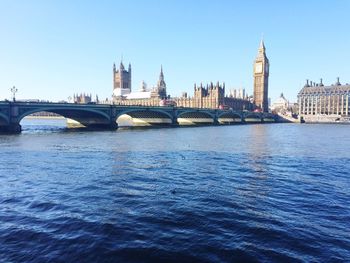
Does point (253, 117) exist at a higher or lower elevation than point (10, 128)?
lower

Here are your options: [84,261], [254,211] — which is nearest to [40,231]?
[84,261]

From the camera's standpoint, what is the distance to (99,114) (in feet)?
302

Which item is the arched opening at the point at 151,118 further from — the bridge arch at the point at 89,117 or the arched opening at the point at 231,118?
the arched opening at the point at 231,118

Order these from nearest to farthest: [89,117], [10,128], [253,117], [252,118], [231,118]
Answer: [10,128]
[89,117]
[231,118]
[252,118]
[253,117]

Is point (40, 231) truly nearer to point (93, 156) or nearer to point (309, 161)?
point (93, 156)

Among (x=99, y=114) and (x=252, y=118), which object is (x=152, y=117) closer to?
(x=99, y=114)

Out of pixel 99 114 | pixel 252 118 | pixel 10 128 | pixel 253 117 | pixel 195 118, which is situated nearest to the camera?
pixel 10 128

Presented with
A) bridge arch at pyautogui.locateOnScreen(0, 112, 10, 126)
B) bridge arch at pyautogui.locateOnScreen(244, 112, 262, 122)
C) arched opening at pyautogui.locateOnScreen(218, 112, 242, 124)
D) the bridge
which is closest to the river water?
bridge arch at pyautogui.locateOnScreen(0, 112, 10, 126)

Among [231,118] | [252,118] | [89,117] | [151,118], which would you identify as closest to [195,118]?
[151,118]

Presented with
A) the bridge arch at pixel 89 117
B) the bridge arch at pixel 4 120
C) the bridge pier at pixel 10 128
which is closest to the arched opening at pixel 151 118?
the bridge arch at pixel 89 117

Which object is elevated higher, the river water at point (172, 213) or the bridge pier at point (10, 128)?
the bridge pier at point (10, 128)

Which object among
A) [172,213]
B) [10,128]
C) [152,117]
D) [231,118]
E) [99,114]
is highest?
[99,114]

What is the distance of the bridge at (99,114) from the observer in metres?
70.4

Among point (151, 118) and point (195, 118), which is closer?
point (151, 118)
